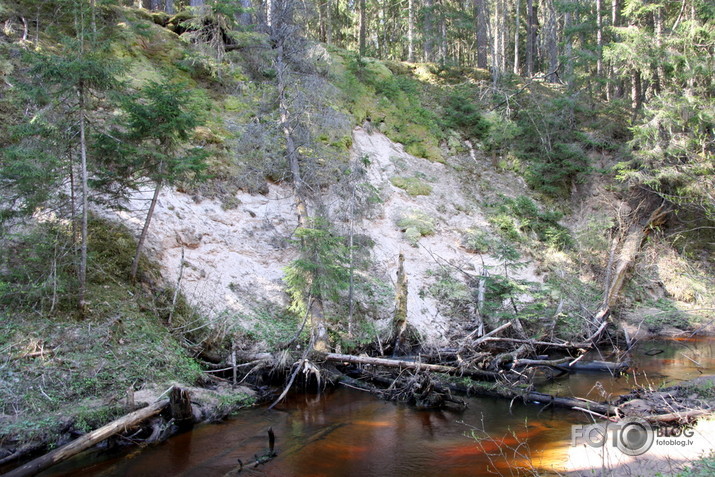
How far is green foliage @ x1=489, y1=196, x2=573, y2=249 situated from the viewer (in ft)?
59.2

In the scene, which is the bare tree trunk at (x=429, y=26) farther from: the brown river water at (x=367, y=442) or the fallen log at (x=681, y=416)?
the fallen log at (x=681, y=416)

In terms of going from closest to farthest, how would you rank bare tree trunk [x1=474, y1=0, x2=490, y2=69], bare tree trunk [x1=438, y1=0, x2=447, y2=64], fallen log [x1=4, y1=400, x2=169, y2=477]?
fallen log [x1=4, y1=400, x2=169, y2=477], bare tree trunk [x1=474, y1=0, x2=490, y2=69], bare tree trunk [x1=438, y1=0, x2=447, y2=64]

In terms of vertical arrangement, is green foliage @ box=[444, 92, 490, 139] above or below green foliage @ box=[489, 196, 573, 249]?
A: above

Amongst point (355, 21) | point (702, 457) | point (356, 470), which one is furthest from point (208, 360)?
point (355, 21)

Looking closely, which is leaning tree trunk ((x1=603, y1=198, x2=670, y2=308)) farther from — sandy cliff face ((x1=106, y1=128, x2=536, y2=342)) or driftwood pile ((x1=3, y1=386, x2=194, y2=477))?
driftwood pile ((x1=3, y1=386, x2=194, y2=477))

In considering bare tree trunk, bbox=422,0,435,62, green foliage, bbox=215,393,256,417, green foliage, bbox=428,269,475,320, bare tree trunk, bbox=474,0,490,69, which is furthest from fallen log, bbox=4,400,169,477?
bare tree trunk, bbox=474,0,490,69

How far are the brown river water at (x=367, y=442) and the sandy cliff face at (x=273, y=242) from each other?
3.55 m

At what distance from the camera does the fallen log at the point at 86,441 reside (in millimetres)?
5141

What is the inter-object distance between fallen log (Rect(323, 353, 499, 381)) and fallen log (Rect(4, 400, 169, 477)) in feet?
13.1

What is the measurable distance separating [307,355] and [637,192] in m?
16.9

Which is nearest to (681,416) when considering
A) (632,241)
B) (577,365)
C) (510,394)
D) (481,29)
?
(510,394)

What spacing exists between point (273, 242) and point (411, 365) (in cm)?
656

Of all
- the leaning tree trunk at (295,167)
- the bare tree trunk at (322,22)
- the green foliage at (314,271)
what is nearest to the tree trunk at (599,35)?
the bare tree trunk at (322,22)

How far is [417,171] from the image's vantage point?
1950cm
